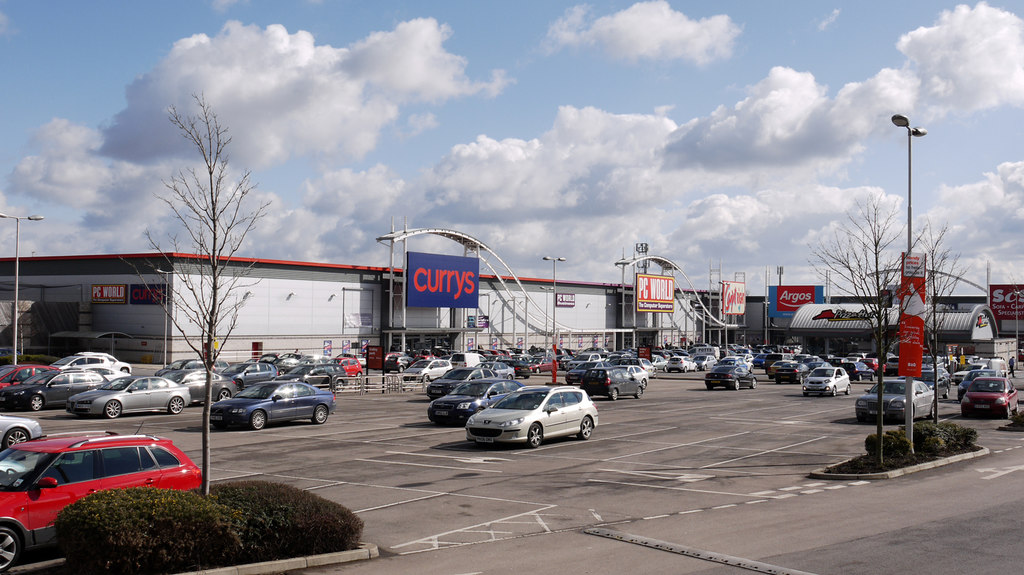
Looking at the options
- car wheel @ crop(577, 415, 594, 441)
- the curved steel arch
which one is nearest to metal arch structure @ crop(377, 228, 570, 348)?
the curved steel arch

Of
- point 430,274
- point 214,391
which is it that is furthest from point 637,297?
point 214,391

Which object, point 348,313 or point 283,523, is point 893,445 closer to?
point 283,523

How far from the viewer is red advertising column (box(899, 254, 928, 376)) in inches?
722

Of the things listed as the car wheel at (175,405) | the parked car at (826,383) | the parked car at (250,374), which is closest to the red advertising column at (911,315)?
the parked car at (826,383)

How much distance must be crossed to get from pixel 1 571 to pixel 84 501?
4.52 ft

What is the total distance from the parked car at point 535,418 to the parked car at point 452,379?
386 inches

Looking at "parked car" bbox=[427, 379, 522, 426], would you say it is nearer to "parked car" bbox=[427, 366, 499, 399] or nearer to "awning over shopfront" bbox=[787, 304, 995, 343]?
"parked car" bbox=[427, 366, 499, 399]

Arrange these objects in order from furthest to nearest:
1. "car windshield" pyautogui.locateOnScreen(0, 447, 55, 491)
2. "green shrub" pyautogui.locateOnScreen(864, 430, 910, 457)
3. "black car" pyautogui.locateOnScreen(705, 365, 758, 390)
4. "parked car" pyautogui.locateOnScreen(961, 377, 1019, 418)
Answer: "black car" pyautogui.locateOnScreen(705, 365, 758, 390) < "parked car" pyautogui.locateOnScreen(961, 377, 1019, 418) < "green shrub" pyautogui.locateOnScreen(864, 430, 910, 457) < "car windshield" pyautogui.locateOnScreen(0, 447, 55, 491)

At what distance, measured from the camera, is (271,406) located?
953 inches

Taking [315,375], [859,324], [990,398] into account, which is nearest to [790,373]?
[990,398]

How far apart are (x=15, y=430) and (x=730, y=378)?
35.3 metres

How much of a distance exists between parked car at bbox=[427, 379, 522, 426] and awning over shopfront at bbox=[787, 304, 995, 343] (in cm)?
6212

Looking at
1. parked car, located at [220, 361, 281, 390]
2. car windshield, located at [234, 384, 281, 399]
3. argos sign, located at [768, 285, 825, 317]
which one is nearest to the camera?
car windshield, located at [234, 384, 281, 399]

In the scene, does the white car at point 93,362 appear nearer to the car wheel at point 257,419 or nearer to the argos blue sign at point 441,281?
the car wheel at point 257,419
